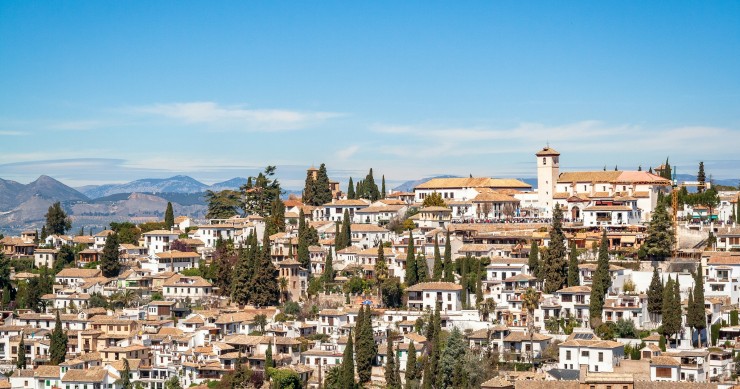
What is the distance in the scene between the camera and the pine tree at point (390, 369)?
54.1m

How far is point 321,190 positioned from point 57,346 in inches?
1061

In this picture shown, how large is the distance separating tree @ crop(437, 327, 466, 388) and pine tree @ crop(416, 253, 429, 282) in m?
10.6

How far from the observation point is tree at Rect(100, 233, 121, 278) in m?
74.7

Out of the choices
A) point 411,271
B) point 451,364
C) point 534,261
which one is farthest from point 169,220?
point 451,364

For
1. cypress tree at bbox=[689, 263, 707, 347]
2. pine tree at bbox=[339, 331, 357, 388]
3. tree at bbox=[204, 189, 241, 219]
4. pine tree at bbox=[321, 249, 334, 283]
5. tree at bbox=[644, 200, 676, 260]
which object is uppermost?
tree at bbox=[204, 189, 241, 219]

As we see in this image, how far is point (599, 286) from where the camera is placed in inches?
2287

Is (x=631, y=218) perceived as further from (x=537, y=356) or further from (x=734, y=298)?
(x=537, y=356)

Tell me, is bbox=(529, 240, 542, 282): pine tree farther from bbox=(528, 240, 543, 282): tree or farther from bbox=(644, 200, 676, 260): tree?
bbox=(644, 200, 676, 260): tree

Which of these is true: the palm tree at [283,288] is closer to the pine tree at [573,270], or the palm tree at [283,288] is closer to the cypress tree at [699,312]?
the pine tree at [573,270]

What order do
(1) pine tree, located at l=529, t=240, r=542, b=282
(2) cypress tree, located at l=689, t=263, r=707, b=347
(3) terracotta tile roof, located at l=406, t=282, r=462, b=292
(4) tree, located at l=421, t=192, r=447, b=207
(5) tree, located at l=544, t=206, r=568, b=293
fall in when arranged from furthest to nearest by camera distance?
(4) tree, located at l=421, t=192, r=447, b=207
(1) pine tree, located at l=529, t=240, r=542, b=282
(3) terracotta tile roof, located at l=406, t=282, r=462, b=292
(5) tree, located at l=544, t=206, r=568, b=293
(2) cypress tree, located at l=689, t=263, r=707, b=347

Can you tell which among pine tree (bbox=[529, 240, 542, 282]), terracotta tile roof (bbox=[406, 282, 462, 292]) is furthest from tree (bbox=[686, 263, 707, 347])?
terracotta tile roof (bbox=[406, 282, 462, 292])

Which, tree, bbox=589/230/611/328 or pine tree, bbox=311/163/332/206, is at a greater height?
pine tree, bbox=311/163/332/206

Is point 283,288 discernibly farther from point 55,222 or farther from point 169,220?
point 55,222

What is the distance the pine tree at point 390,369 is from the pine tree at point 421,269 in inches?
391
